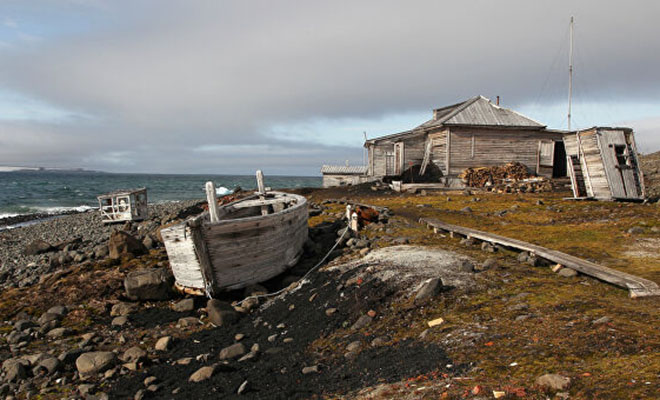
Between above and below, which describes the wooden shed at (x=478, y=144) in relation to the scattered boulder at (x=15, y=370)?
above

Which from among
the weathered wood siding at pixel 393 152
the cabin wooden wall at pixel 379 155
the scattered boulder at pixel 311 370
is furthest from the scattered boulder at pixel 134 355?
the cabin wooden wall at pixel 379 155

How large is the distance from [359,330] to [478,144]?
22.0 metres

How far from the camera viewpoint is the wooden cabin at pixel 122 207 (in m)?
24.0

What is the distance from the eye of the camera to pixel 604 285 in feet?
18.7

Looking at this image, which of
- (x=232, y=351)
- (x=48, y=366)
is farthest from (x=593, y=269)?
(x=48, y=366)

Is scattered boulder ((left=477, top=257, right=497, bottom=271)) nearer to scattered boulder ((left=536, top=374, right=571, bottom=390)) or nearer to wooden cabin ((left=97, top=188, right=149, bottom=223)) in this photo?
scattered boulder ((left=536, top=374, right=571, bottom=390))

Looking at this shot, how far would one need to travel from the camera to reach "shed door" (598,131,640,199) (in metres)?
13.9

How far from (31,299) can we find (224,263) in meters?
4.84

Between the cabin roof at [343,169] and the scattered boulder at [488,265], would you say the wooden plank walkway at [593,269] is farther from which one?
the cabin roof at [343,169]

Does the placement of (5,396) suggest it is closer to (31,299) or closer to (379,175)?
(31,299)

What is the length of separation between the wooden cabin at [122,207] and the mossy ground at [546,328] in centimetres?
2222

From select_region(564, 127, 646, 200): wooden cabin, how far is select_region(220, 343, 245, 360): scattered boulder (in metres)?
14.7

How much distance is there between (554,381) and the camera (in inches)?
121

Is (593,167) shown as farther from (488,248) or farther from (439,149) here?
(439,149)
